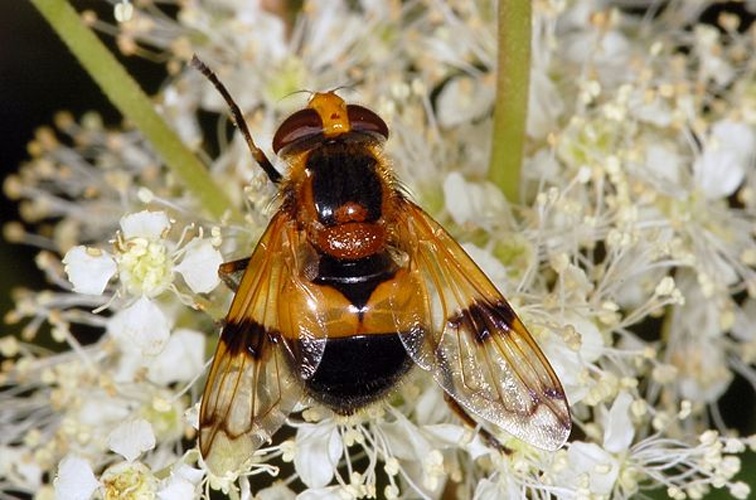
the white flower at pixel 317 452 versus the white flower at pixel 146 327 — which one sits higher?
the white flower at pixel 146 327

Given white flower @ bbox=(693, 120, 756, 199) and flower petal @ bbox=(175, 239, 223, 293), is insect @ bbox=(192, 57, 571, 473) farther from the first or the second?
white flower @ bbox=(693, 120, 756, 199)

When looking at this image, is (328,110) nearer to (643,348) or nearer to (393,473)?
(393,473)

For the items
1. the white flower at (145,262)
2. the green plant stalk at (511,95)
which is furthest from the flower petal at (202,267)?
the green plant stalk at (511,95)

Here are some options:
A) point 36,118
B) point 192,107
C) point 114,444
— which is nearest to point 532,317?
point 114,444

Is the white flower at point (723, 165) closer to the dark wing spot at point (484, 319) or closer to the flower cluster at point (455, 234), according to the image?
the flower cluster at point (455, 234)

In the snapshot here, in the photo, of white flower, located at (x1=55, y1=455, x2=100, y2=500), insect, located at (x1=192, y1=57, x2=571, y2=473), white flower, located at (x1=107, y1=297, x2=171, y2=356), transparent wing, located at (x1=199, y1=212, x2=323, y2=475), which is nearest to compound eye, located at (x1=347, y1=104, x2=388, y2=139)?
insect, located at (x1=192, y1=57, x2=571, y2=473)

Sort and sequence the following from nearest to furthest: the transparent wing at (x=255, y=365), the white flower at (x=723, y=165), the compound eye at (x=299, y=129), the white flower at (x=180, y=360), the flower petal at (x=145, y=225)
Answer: the transparent wing at (x=255, y=365)
the compound eye at (x=299, y=129)
the flower petal at (x=145, y=225)
the white flower at (x=180, y=360)
the white flower at (x=723, y=165)
